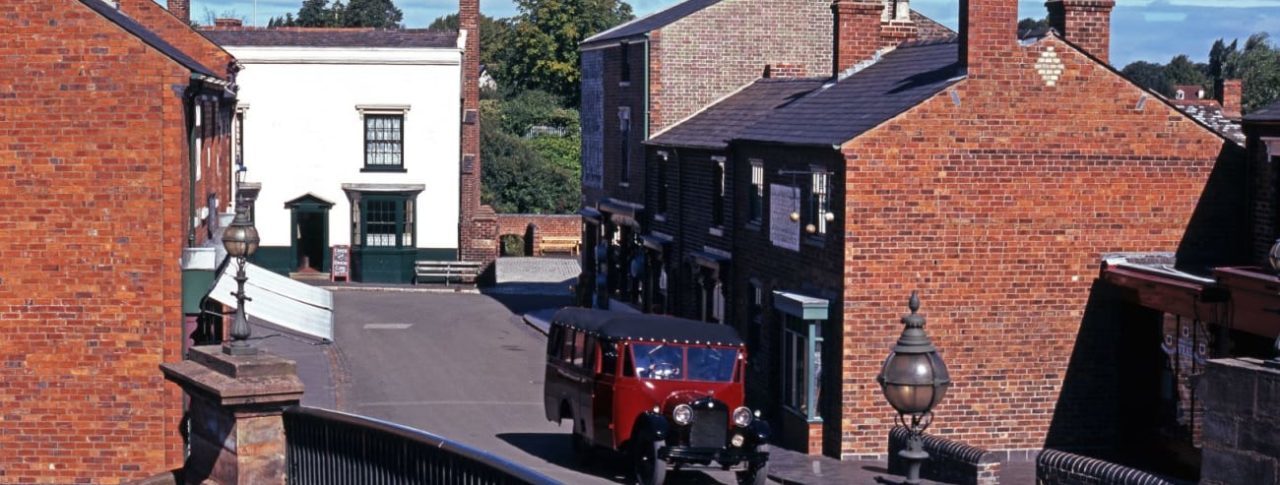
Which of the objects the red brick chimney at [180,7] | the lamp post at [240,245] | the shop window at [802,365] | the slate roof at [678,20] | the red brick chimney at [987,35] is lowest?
the shop window at [802,365]

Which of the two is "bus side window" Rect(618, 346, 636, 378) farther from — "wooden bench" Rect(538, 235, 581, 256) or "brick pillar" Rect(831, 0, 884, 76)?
"wooden bench" Rect(538, 235, 581, 256)

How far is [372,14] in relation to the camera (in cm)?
12950

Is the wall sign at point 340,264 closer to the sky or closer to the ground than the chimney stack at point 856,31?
closer to the ground

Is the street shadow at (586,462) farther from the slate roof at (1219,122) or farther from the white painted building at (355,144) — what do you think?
the white painted building at (355,144)

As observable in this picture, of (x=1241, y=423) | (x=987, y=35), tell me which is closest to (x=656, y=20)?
(x=987, y=35)

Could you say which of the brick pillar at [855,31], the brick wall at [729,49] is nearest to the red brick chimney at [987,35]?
the brick pillar at [855,31]

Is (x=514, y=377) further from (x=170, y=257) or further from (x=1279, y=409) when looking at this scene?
(x=1279, y=409)

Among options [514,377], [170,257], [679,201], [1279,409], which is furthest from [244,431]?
[679,201]

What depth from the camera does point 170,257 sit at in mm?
20219

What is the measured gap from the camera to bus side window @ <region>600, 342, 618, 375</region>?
71.1 ft

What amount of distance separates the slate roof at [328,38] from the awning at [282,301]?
884 inches

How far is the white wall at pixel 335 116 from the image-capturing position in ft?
164

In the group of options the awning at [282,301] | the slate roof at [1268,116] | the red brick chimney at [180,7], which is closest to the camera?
the slate roof at [1268,116]

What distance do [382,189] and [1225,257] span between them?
30.1 metres
